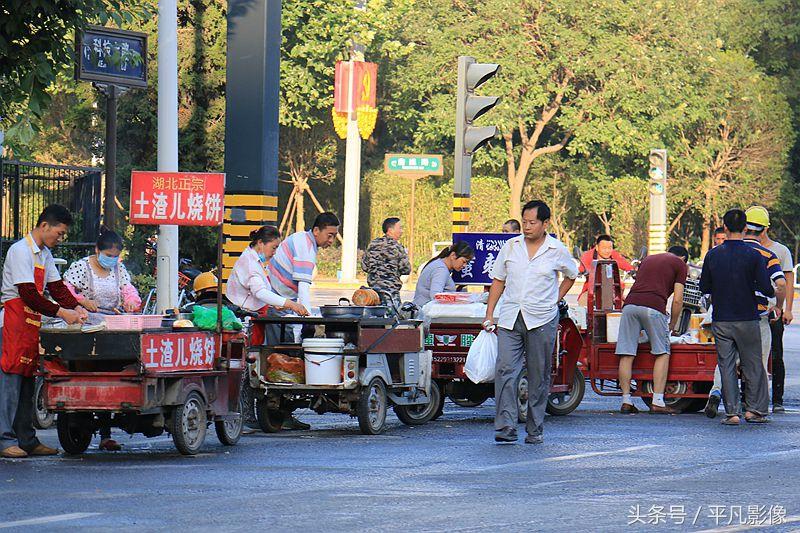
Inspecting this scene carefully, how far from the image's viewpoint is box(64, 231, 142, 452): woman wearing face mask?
42.2 feet

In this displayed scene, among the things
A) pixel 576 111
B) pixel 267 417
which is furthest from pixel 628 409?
pixel 576 111

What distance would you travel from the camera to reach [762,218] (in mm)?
16172

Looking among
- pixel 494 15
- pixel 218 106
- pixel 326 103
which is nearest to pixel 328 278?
pixel 326 103

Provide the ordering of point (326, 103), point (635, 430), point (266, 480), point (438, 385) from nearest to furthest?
1. point (266, 480)
2. point (635, 430)
3. point (438, 385)
4. point (326, 103)

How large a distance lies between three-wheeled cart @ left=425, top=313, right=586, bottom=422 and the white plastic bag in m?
0.68

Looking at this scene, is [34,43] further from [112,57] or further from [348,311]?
[348,311]

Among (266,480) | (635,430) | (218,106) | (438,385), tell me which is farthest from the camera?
(218,106)

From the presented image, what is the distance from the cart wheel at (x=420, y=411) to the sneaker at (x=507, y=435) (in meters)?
1.66

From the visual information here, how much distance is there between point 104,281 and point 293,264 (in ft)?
6.90

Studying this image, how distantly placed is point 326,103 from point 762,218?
3420 cm

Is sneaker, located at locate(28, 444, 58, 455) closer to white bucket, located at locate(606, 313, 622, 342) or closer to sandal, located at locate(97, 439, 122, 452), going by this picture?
sandal, located at locate(97, 439, 122, 452)

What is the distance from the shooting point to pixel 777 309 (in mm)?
15992

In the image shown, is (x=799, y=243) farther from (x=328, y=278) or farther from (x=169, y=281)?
(x=169, y=281)

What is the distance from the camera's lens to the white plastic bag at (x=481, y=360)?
567 inches
